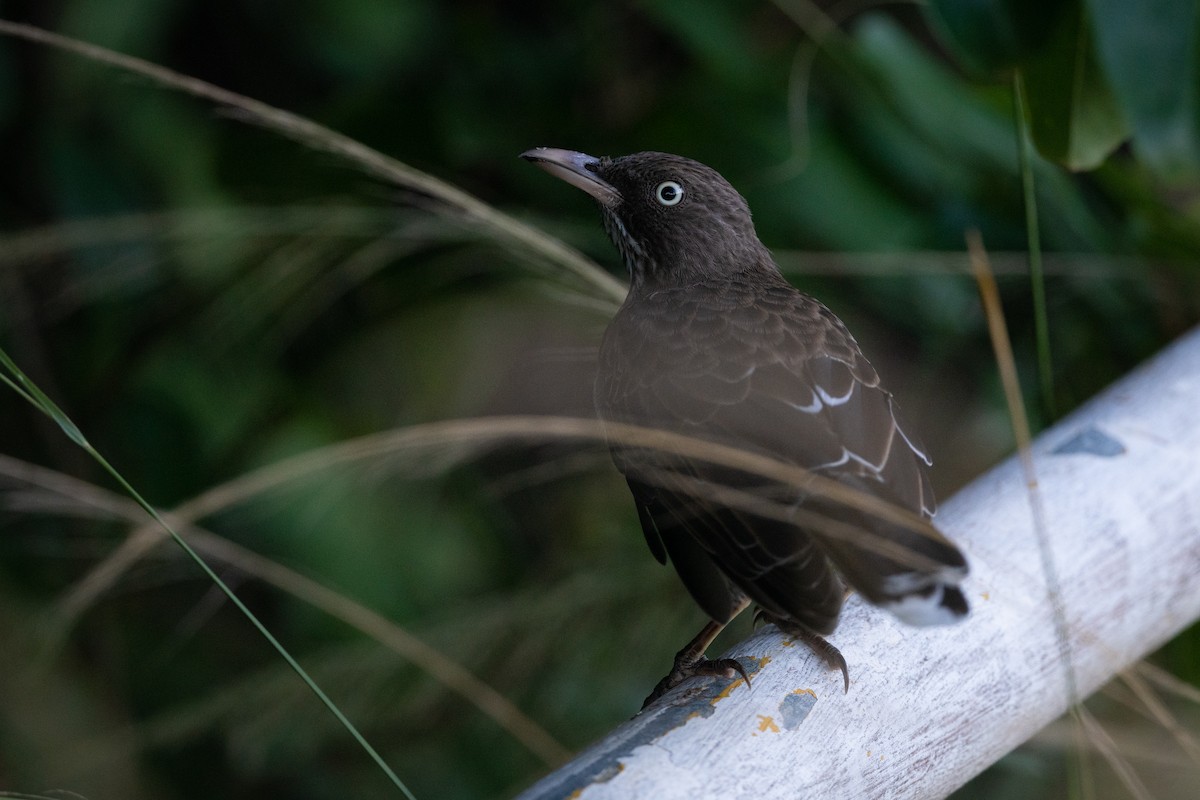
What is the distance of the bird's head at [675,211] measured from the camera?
7.55 ft

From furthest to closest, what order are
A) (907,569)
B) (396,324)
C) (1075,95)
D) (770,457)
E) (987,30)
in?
(396,324)
(1075,95)
(987,30)
(770,457)
(907,569)

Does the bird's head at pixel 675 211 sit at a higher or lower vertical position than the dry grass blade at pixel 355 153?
lower

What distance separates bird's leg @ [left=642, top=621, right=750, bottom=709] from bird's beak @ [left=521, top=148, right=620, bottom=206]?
84 centimetres

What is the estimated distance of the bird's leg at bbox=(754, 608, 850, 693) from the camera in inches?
67.1

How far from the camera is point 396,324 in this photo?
3393 mm

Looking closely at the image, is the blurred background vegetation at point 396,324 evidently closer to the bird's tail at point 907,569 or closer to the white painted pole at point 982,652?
the white painted pole at point 982,652

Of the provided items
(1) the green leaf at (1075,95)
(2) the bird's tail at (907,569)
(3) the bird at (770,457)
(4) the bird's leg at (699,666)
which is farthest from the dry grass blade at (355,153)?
(1) the green leaf at (1075,95)

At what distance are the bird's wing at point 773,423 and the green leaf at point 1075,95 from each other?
0.73 m

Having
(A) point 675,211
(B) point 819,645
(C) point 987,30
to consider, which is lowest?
(B) point 819,645

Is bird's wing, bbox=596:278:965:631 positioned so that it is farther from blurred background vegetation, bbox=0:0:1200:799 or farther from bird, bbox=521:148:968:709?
blurred background vegetation, bbox=0:0:1200:799

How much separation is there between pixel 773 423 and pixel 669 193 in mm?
736

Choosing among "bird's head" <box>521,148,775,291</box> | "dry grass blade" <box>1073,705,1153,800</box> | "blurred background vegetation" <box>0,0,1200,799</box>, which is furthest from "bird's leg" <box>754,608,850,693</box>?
"blurred background vegetation" <box>0,0,1200,799</box>

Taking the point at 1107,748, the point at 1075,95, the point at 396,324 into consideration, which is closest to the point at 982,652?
the point at 1107,748

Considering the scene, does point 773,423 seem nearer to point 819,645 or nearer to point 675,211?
point 819,645
